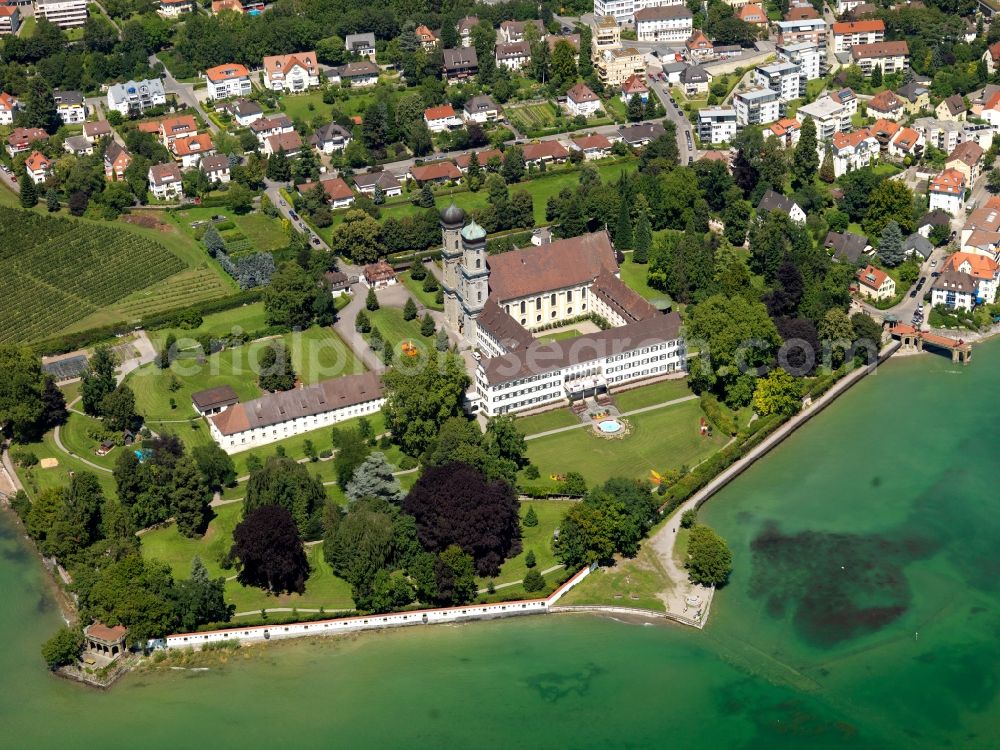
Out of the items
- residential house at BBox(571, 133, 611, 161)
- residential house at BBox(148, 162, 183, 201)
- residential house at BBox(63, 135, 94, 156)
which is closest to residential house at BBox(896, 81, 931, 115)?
residential house at BBox(571, 133, 611, 161)

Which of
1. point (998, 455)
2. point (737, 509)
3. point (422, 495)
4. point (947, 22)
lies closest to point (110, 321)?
point (422, 495)

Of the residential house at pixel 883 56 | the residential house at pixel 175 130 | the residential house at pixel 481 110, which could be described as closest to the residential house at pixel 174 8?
the residential house at pixel 175 130

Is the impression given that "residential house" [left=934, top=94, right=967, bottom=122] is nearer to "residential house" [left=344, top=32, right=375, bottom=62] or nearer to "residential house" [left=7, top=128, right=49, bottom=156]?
"residential house" [left=344, top=32, right=375, bottom=62]

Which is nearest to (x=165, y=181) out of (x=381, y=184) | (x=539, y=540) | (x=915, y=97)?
(x=381, y=184)

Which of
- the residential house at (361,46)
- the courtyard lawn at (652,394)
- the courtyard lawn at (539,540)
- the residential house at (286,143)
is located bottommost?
the courtyard lawn at (539,540)

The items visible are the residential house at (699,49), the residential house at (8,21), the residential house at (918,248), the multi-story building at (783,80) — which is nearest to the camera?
the residential house at (918,248)

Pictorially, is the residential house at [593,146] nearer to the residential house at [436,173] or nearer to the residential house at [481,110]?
the residential house at [481,110]

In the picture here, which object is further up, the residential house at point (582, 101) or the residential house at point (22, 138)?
the residential house at point (22, 138)
